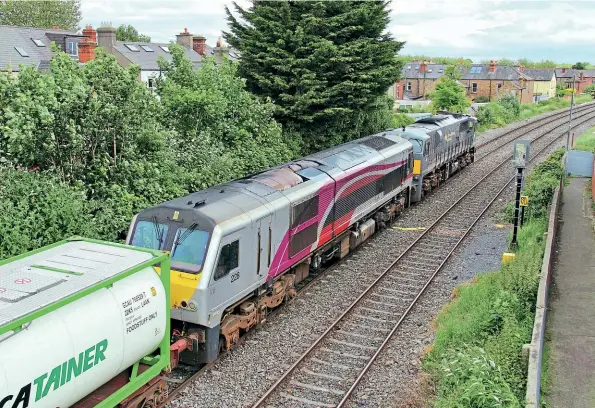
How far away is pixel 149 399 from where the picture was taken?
9.66m

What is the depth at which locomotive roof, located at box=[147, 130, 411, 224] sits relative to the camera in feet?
38.8

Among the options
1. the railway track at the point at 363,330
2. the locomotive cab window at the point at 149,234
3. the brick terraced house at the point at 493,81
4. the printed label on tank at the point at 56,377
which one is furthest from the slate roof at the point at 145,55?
the brick terraced house at the point at 493,81

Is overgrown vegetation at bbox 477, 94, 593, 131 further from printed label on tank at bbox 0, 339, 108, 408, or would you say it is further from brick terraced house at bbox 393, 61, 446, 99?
printed label on tank at bbox 0, 339, 108, 408

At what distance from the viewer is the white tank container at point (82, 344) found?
668 centimetres

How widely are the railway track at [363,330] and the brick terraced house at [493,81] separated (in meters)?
58.4

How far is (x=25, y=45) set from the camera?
36688 millimetres

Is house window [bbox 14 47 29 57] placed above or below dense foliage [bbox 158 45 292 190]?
above

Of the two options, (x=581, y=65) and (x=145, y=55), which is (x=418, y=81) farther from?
(x=581, y=65)

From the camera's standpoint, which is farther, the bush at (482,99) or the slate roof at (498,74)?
the slate roof at (498,74)

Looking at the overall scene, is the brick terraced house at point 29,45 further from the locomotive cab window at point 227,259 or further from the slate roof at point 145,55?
the locomotive cab window at point 227,259

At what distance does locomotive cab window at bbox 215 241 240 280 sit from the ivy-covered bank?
424cm

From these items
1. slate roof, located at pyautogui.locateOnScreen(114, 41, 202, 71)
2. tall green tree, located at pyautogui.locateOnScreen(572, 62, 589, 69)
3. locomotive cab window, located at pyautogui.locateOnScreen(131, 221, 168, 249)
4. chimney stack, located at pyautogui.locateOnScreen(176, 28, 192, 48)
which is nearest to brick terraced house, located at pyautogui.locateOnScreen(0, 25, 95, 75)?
slate roof, located at pyautogui.locateOnScreen(114, 41, 202, 71)

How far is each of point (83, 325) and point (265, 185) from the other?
7.01 m

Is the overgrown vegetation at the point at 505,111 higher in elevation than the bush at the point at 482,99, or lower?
lower
